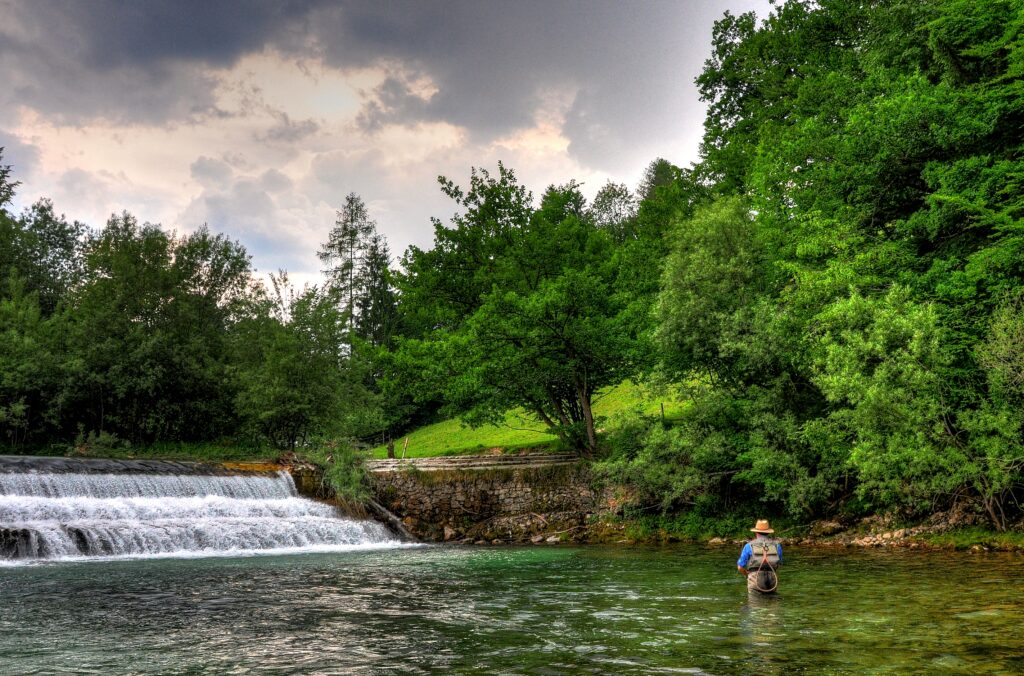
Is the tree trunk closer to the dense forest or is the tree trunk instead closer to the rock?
the dense forest

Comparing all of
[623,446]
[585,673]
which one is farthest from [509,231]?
[585,673]

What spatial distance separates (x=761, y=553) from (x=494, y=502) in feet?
67.8

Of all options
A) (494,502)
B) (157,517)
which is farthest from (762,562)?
(157,517)

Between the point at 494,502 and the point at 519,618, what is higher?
the point at 519,618

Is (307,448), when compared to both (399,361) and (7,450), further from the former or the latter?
(7,450)

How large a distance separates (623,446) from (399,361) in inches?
464

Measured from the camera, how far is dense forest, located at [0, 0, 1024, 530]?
789 inches

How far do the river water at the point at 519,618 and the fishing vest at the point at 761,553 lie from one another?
0.68m

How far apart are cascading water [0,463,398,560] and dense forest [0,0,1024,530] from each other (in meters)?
8.20

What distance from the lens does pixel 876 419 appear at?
19.9m

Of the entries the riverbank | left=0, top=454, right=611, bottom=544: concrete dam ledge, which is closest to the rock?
the riverbank

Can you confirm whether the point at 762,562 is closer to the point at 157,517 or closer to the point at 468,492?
the point at 157,517

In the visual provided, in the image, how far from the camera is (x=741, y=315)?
2478 centimetres

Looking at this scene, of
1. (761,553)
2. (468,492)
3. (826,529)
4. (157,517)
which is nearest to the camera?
(761,553)
